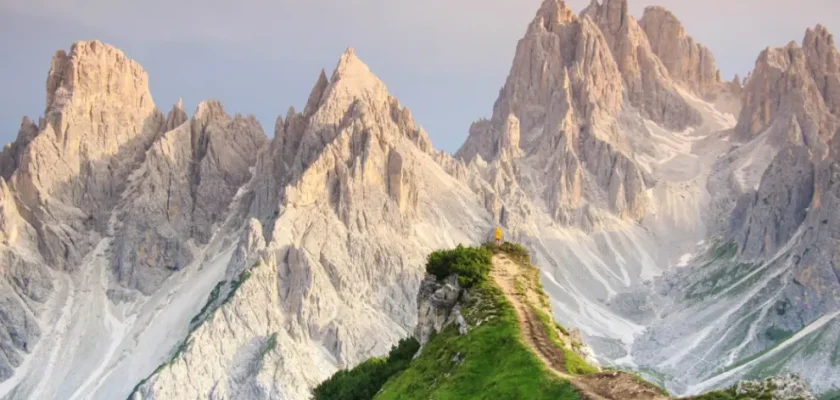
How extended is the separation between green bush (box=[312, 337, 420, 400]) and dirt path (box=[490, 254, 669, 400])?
7786mm

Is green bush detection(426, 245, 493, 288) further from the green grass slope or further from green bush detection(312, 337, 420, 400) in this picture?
green bush detection(312, 337, 420, 400)

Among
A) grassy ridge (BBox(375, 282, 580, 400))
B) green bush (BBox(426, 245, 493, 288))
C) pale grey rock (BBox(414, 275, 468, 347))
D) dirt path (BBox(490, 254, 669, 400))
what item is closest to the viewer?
dirt path (BBox(490, 254, 669, 400))

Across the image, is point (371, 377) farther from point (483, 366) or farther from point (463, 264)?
point (483, 366)

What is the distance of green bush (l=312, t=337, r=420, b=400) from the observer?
62641mm

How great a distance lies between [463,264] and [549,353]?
1389 cm

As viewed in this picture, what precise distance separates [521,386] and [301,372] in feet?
512

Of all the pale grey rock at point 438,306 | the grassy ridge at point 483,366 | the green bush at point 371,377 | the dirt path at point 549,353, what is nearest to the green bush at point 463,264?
the pale grey rock at point 438,306

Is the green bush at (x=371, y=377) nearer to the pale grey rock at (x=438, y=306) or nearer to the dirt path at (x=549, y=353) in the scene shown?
the pale grey rock at (x=438, y=306)

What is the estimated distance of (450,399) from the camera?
145ft

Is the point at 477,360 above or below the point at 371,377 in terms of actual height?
below

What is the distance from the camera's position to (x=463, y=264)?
56.7 metres

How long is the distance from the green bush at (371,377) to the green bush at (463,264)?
20.0 feet

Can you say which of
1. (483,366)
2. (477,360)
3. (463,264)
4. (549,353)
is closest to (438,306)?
(463,264)

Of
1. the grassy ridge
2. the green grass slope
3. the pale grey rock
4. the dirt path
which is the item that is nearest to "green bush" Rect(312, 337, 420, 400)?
the green grass slope
